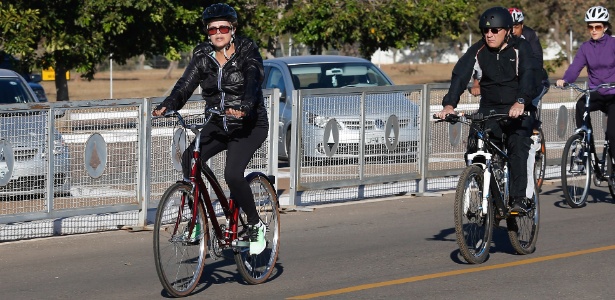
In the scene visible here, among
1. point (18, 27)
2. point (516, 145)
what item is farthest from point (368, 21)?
point (516, 145)

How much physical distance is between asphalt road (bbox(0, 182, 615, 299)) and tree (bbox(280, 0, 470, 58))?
17.5 meters

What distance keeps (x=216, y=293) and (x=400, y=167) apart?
6.02 metres

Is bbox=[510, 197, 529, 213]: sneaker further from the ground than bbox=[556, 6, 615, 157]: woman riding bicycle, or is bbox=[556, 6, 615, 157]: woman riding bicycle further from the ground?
bbox=[556, 6, 615, 157]: woman riding bicycle

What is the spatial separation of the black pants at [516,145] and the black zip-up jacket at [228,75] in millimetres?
2179

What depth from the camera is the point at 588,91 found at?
Answer: 12.4 meters

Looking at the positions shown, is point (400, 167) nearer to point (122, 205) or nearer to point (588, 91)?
point (588, 91)

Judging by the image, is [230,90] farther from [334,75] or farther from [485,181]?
[334,75]

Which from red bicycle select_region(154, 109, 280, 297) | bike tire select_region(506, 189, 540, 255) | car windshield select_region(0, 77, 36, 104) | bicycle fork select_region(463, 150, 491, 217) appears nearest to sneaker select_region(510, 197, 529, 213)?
bike tire select_region(506, 189, 540, 255)

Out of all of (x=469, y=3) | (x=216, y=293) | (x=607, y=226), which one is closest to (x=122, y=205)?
(x=216, y=293)

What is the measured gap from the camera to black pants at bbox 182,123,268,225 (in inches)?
304

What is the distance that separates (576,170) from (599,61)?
1209 mm

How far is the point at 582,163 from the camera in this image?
12617 millimetres

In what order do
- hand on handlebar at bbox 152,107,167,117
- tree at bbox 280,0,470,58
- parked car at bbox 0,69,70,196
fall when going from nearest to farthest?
hand on handlebar at bbox 152,107,167,117, parked car at bbox 0,69,70,196, tree at bbox 280,0,470,58

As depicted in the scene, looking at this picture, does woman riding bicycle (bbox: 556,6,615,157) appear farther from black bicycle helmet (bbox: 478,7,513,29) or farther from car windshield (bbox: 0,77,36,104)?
car windshield (bbox: 0,77,36,104)
